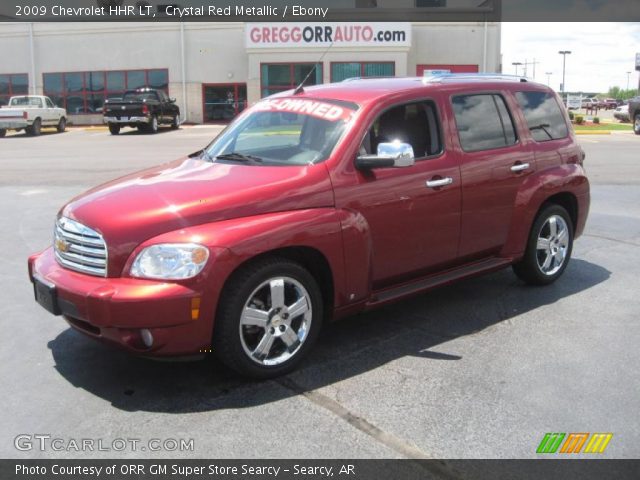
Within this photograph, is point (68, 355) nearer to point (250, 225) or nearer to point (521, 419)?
point (250, 225)

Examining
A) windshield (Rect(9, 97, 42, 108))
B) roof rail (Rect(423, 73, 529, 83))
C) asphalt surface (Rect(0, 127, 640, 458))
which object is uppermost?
windshield (Rect(9, 97, 42, 108))

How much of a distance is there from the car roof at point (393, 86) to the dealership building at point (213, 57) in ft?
92.9

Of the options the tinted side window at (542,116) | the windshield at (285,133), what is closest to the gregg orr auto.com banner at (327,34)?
the tinted side window at (542,116)

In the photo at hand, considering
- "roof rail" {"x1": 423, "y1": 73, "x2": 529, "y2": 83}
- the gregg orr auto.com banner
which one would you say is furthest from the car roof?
the gregg orr auto.com banner

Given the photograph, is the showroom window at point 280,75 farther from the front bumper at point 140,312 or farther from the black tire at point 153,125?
the front bumper at point 140,312

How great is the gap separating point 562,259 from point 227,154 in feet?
11.0

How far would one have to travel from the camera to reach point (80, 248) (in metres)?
4.07

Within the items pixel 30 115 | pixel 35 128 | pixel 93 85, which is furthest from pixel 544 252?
pixel 93 85

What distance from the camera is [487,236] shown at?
5414 millimetres

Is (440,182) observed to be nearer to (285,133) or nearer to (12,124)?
(285,133)

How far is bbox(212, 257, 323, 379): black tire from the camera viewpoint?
12.8 feet

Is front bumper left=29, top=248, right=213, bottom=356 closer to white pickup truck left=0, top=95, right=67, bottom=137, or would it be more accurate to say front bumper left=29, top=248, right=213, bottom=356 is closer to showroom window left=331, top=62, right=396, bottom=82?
white pickup truck left=0, top=95, right=67, bottom=137

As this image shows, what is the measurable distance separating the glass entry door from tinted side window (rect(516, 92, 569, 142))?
3017 cm

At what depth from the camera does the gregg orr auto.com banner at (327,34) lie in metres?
33.3
